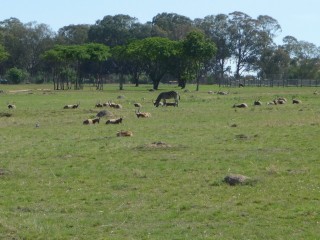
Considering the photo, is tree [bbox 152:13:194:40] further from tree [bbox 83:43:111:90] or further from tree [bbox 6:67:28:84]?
tree [bbox 83:43:111:90]

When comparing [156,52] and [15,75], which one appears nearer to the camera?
[156,52]

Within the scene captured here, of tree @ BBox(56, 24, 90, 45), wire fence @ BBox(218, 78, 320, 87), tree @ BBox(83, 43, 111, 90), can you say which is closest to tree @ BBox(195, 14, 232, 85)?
wire fence @ BBox(218, 78, 320, 87)

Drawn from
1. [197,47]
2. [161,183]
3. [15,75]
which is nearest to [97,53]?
[197,47]

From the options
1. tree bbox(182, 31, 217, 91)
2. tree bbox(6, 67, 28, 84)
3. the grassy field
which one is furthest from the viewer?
tree bbox(6, 67, 28, 84)

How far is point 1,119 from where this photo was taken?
40625 millimetres

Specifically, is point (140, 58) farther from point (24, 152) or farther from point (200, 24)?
point (24, 152)

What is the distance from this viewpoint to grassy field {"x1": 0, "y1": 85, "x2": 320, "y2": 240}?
12.5 m

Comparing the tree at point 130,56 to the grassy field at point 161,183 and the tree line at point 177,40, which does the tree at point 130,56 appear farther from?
the grassy field at point 161,183

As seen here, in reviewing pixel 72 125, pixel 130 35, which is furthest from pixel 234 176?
pixel 130 35

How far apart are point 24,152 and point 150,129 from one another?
9.29 m

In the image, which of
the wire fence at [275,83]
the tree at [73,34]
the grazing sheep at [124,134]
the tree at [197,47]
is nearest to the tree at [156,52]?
the tree at [197,47]

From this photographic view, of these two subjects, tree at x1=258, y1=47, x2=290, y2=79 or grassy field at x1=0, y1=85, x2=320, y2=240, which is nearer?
grassy field at x1=0, y1=85, x2=320, y2=240

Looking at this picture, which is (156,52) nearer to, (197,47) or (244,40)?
(197,47)

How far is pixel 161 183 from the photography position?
17.3 metres
